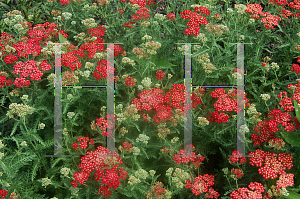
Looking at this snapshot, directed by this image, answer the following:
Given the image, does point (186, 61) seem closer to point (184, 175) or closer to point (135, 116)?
point (135, 116)

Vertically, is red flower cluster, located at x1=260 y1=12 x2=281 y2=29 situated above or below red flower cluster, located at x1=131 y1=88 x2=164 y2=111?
above

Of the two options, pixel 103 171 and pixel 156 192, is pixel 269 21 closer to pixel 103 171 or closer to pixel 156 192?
pixel 156 192

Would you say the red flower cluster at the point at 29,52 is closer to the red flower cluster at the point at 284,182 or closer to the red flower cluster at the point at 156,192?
the red flower cluster at the point at 156,192

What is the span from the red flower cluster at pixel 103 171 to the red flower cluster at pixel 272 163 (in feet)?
4.85

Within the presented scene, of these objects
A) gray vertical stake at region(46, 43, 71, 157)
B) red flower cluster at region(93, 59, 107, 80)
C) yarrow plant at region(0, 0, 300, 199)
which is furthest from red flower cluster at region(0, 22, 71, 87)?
red flower cluster at region(93, 59, 107, 80)

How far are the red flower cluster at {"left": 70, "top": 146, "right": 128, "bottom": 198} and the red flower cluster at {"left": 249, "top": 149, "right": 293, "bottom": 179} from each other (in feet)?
4.85

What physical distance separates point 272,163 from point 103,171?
1.85 metres

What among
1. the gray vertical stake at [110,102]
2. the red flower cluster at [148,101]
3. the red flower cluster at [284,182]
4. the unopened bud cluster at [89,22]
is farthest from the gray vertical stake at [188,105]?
the unopened bud cluster at [89,22]

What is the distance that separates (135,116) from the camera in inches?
128

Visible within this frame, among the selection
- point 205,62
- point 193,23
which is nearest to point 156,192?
point 205,62

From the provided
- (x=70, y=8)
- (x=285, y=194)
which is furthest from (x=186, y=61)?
(x=70, y=8)

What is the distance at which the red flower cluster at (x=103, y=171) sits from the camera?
113 inches

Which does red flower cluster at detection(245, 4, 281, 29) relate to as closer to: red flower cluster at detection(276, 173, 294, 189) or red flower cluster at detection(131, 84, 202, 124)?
red flower cluster at detection(131, 84, 202, 124)

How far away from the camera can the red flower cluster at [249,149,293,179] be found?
307cm
